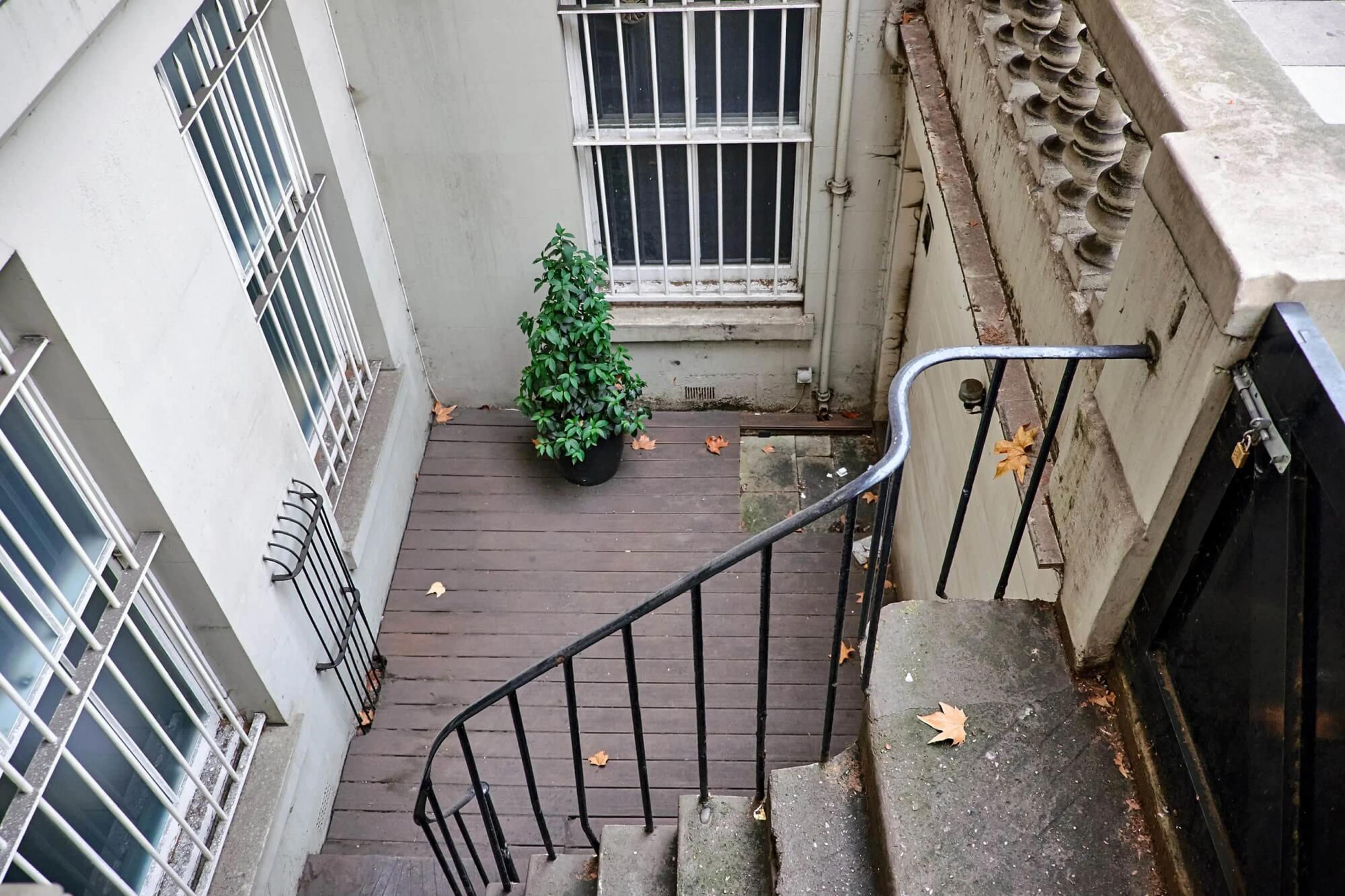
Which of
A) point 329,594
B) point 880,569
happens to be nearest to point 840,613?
point 880,569

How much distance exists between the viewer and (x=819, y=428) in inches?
265

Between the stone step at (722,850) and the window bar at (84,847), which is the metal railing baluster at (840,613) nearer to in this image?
the stone step at (722,850)

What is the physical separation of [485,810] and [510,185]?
3.68 m

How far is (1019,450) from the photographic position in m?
3.09

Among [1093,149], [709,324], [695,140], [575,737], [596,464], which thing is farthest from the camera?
[709,324]

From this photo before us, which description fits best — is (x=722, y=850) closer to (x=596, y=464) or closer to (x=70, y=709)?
(x=70, y=709)

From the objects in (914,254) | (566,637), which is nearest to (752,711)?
(566,637)

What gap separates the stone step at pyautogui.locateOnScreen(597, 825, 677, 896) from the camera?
118 inches

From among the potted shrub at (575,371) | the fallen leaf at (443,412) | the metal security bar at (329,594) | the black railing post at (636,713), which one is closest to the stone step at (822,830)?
the black railing post at (636,713)

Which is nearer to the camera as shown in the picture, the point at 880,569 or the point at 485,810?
the point at 880,569

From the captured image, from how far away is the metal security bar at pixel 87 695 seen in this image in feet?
9.53

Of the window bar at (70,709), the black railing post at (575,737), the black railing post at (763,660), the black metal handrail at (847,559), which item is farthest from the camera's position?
the window bar at (70,709)

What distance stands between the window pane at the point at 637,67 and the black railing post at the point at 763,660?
3627 millimetres

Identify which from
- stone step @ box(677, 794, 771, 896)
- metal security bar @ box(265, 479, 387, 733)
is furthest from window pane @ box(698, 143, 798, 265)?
stone step @ box(677, 794, 771, 896)
